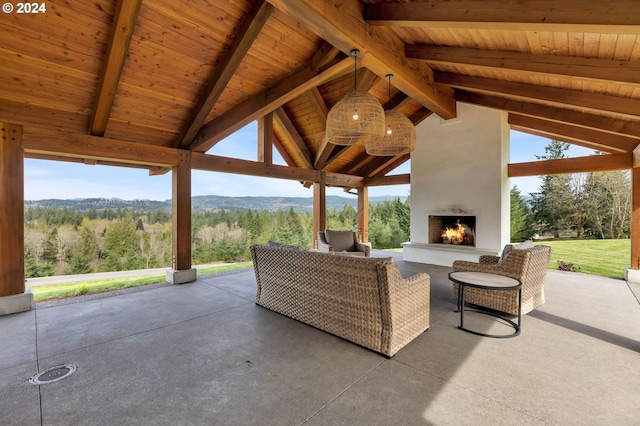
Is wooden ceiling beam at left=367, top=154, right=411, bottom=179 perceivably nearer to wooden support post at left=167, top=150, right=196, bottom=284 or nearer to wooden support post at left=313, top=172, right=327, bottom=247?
wooden support post at left=313, top=172, right=327, bottom=247

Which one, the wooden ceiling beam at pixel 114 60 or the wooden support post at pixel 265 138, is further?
the wooden support post at pixel 265 138

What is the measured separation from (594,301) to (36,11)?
799 cm

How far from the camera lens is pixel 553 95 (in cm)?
388

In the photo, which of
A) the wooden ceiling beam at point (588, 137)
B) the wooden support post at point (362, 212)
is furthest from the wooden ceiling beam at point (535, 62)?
the wooden support post at point (362, 212)

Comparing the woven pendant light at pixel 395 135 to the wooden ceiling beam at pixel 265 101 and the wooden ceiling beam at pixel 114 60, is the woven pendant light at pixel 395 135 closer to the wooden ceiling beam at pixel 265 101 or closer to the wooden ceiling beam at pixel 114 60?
the wooden ceiling beam at pixel 265 101

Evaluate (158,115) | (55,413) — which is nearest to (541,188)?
(158,115)

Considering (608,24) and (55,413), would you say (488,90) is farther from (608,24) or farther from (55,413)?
(55,413)

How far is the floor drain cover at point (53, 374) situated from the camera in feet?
6.94

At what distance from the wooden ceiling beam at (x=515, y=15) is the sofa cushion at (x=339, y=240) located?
173 inches

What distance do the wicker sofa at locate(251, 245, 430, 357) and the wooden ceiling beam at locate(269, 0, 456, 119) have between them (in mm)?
2383

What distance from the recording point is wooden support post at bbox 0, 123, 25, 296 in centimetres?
358

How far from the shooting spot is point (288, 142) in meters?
7.50

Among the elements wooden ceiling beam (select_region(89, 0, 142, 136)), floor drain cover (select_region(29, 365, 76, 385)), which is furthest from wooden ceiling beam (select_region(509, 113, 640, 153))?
floor drain cover (select_region(29, 365, 76, 385))

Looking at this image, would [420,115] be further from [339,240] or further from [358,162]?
[339,240]
